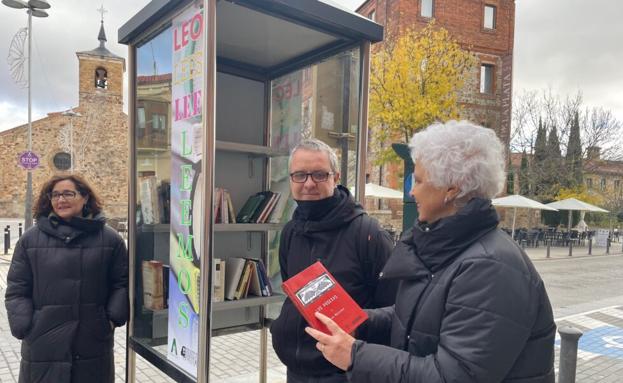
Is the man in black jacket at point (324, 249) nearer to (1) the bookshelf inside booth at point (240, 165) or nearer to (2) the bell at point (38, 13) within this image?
(1) the bookshelf inside booth at point (240, 165)

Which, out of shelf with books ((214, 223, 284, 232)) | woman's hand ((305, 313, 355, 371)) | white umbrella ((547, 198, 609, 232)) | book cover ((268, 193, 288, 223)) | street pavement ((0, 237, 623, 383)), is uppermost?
Result: book cover ((268, 193, 288, 223))

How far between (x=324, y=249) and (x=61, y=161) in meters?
36.8

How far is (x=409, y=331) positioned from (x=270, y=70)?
3162 millimetres

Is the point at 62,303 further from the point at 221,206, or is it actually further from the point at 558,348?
the point at 558,348

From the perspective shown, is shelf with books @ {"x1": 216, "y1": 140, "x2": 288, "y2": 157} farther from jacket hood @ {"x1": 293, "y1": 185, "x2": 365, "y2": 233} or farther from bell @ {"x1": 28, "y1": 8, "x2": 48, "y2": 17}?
bell @ {"x1": 28, "y1": 8, "x2": 48, "y2": 17}

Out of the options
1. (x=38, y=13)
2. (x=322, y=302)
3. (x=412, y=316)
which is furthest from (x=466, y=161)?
(x=38, y=13)

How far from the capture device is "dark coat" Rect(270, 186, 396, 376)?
83.2 inches

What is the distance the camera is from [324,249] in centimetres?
219

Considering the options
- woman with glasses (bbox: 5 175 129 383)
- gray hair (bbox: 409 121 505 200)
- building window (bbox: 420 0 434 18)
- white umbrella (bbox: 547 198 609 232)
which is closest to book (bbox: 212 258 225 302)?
woman with glasses (bbox: 5 175 129 383)

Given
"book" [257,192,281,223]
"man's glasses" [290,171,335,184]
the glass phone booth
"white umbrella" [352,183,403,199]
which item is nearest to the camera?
"man's glasses" [290,171,335,184]

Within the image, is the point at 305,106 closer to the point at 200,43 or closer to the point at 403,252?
the point at 200,43

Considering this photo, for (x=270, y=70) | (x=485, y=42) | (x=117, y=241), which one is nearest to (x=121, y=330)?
(x=117, y=241)

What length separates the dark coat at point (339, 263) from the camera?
211 centimetres

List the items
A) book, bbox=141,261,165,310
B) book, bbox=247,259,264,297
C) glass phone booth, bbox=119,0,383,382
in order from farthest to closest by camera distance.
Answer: book, bbox=247,259,264,297 < book, bbox=141,261,165,310 < glass phone booth, bbox=119,0,383,382
